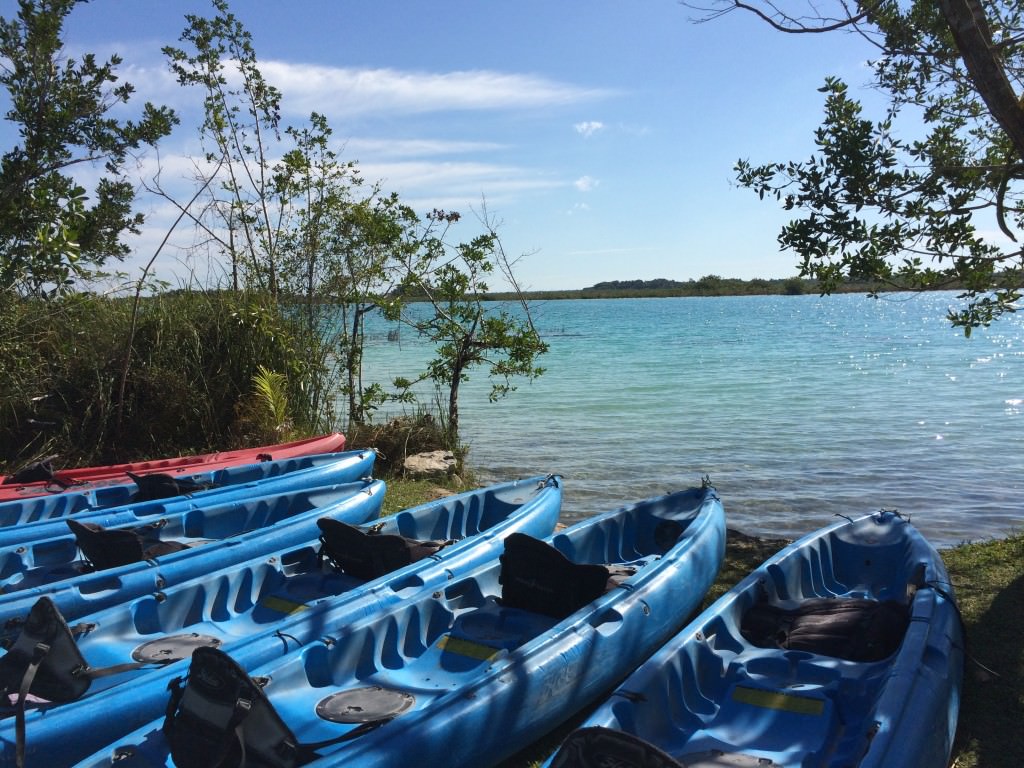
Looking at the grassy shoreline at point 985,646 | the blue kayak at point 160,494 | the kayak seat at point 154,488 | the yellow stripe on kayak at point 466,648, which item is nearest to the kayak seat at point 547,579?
the yellow stripe on kayak at point 466,648

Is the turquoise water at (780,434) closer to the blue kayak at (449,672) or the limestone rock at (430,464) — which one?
the limestone rock at (430,464)

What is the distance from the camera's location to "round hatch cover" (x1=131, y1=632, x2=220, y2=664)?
4117 millimetres

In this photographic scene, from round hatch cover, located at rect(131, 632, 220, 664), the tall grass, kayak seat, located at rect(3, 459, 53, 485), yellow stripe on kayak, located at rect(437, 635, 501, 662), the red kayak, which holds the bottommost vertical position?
yellow stripe on kayak, located at rect(437, 635, 501, 662)

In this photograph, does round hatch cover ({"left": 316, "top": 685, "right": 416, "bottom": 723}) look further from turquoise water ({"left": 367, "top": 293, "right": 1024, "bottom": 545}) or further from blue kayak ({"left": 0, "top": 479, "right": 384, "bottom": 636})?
turquoise water ({"left": 367, "top": 293, "right": 1024, "bottom": 545})

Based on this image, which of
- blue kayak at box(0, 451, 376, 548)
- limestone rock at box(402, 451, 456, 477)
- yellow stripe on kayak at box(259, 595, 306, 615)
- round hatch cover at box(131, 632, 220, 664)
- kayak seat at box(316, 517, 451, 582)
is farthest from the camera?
limestone rock at box(402, 451, 456, 477)

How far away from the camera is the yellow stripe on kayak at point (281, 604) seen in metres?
4.88

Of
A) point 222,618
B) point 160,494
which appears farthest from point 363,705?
point 160,494

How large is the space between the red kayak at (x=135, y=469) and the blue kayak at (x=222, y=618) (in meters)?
3.06

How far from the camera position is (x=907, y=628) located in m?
3.90

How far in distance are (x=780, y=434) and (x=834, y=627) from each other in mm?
10373

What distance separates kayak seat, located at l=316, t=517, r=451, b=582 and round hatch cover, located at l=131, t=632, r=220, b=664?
3.28 feet

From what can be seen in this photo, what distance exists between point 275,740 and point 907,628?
9.92 ft

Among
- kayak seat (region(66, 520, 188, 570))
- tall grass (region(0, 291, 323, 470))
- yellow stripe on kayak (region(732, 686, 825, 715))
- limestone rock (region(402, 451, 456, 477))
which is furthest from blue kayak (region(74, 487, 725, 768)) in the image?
tall grass (region(0, 291, 323, 470))

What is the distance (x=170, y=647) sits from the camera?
4.27 metres
